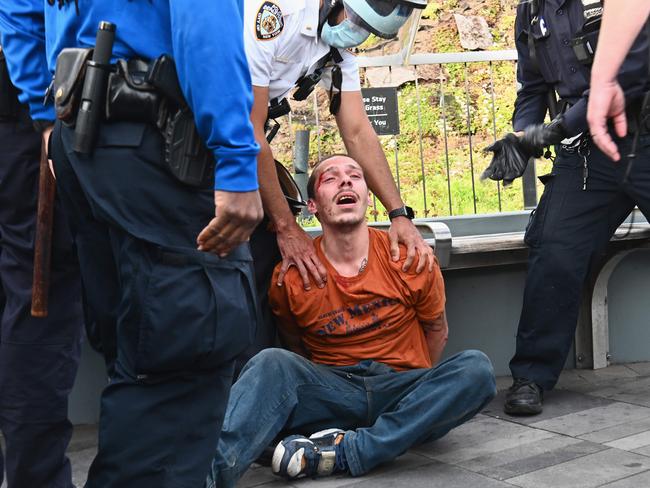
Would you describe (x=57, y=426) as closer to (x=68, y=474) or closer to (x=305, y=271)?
(x=68, y=474)

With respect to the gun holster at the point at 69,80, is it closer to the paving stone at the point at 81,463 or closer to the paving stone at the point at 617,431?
the paving stone at the point at 81,463

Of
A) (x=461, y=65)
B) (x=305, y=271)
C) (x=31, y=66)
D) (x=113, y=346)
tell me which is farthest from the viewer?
(x=461, y=65)

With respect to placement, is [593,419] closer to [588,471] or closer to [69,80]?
[588,471]

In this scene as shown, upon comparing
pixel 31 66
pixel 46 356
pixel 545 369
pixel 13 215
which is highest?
pixel 31 66

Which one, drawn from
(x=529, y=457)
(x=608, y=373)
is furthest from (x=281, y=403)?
(x=608, y=373)

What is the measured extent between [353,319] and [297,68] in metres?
0.93

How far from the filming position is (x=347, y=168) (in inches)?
148

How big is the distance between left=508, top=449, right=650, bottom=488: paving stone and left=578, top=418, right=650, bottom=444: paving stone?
192mm

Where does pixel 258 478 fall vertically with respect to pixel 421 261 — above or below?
below

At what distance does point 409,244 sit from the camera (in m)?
3.73

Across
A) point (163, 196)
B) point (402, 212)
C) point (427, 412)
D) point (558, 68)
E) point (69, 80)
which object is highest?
point (558, 68)

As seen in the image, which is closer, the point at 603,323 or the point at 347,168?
the point at 347,168

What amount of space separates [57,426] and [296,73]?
5.16ft

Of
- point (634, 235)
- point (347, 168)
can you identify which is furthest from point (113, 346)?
point (634, 235)
